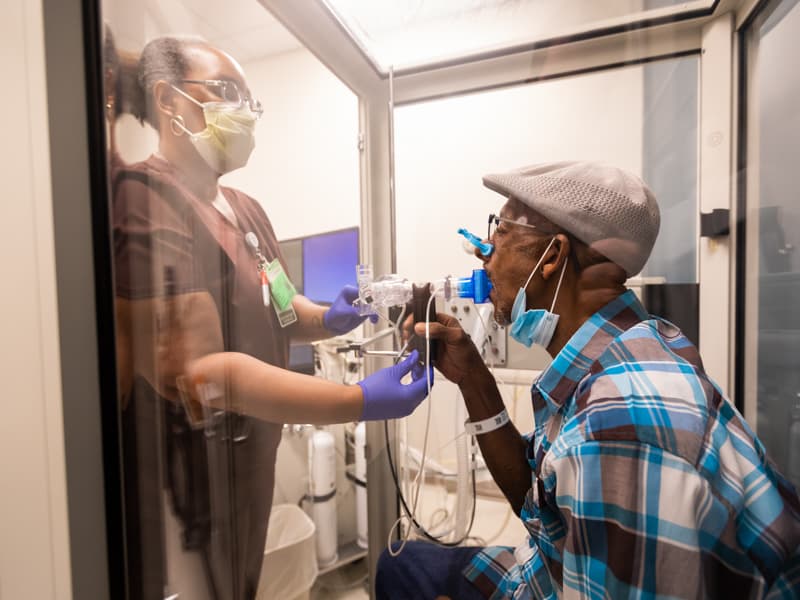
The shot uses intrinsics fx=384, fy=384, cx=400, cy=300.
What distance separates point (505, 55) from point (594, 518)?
131 cm

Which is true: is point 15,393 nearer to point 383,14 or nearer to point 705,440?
point 705,440

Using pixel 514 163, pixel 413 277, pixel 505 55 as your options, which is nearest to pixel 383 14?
pixel 505 55

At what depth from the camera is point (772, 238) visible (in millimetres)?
1010

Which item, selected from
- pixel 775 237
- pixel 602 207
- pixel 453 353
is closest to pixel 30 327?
pixel 453 353

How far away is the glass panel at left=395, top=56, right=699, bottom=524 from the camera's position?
1169 mm

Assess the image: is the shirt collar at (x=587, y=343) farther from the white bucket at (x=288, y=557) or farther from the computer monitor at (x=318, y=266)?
the white bucket at (x=288, y=557)

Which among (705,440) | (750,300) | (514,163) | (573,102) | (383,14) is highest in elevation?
(383,14)

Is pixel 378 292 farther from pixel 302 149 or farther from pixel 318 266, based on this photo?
pixel 302 149

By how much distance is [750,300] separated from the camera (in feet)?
3.64

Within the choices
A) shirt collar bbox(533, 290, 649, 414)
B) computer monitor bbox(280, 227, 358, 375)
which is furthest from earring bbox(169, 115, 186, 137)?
shirt collar bbox(533, 290, 649, 414)

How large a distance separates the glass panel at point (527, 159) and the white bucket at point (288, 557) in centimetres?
49

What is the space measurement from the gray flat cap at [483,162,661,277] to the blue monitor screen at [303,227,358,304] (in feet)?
2.27

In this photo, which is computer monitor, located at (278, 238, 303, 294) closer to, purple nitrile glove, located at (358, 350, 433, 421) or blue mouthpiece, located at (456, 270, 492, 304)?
purple nitrile glove, located at (358, 350, 433, 421)

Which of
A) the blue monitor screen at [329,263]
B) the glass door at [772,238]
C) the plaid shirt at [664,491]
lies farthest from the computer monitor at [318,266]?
the glass door at [772,238]
